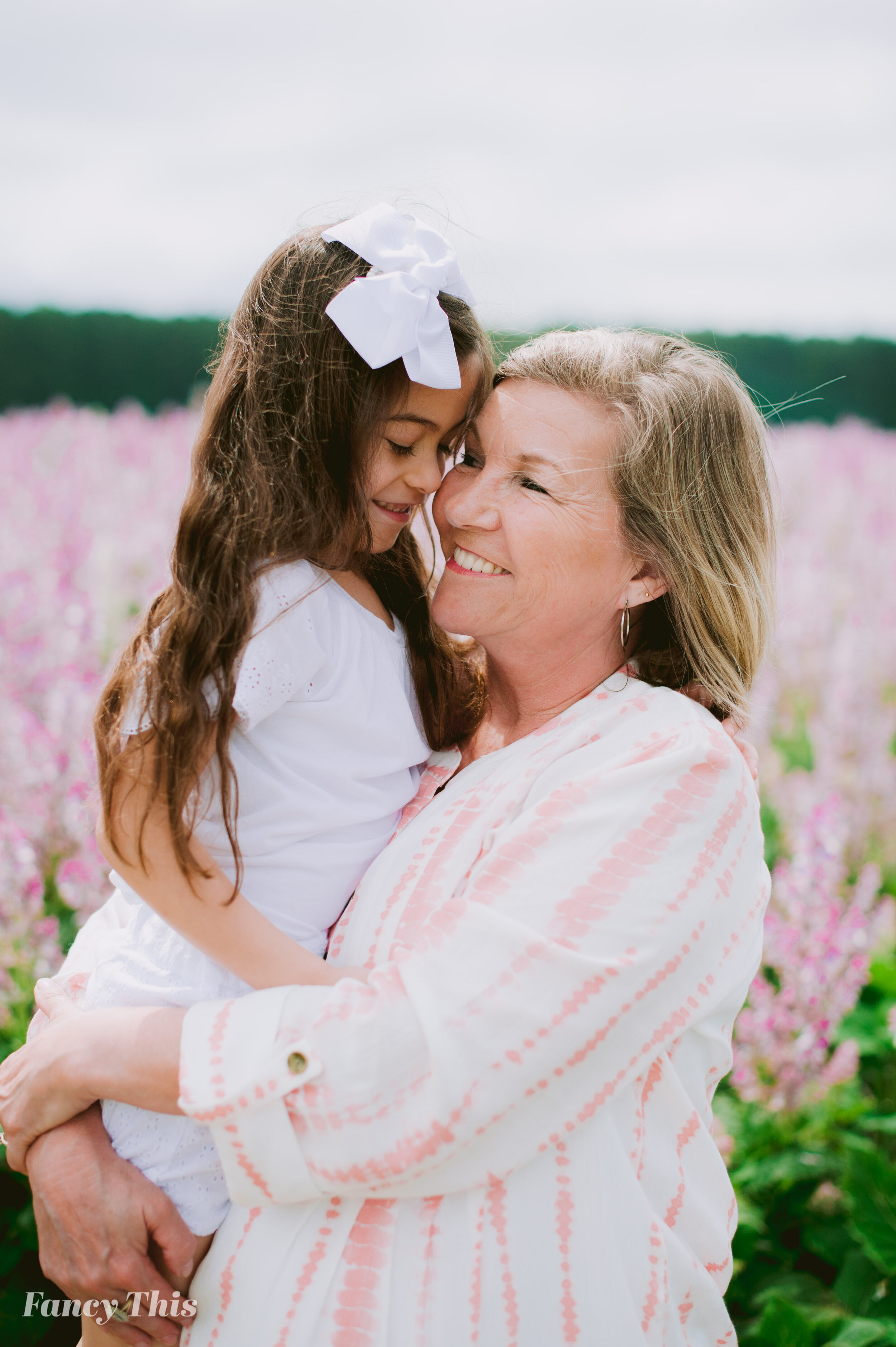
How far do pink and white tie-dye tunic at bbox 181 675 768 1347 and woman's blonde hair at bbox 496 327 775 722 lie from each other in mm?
367

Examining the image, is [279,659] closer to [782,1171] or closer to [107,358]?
[782,1171]

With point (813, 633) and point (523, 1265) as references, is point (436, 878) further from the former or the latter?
point (813, 633)

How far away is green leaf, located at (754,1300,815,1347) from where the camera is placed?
199 cm

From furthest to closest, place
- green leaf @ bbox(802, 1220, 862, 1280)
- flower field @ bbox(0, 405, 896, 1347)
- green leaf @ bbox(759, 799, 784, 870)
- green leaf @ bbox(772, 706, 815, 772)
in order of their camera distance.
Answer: green leaf @ bbox(772, 706, 815, 772) → green leaf @ bbox(759, 799, 784, 870) → green leaf @ bbox(802, 1220, 862, 1280) → flower field @ bbox(0, 405, 896, 1347)

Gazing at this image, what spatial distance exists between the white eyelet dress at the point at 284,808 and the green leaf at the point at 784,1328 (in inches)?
52.4

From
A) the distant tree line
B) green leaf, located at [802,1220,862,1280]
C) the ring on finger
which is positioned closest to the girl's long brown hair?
the ring on finger

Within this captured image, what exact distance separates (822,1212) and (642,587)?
1940mm

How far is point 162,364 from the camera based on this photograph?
535 inches

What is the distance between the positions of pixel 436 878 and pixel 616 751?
0.35m

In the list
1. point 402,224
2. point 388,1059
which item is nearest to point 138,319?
point 402,224

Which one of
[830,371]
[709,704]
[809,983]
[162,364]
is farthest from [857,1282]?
[830,371]

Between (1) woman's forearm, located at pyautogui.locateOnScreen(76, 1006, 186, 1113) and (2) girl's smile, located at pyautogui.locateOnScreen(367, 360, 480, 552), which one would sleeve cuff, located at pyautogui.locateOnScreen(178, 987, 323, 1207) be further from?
(2) girl's smile, located at pyautogui.locateOnScreen(367, 360, 480, 552)

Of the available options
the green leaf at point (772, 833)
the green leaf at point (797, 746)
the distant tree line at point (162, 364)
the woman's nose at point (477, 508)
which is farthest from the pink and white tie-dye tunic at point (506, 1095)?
the distant tree line at point (162, 364)

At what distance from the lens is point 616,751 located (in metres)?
1.50
